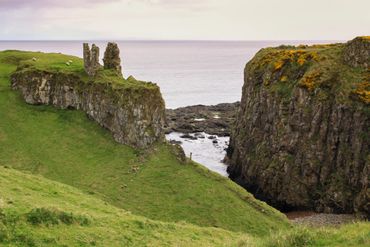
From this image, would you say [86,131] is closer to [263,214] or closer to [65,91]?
[65,91]

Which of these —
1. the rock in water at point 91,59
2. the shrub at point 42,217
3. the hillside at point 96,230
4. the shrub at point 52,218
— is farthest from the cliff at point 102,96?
the shrub at point 42,217

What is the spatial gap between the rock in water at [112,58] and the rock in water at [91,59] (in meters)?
1.93

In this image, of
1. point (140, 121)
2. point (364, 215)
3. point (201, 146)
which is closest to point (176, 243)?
point (140, 121)

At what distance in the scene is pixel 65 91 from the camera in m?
66.1

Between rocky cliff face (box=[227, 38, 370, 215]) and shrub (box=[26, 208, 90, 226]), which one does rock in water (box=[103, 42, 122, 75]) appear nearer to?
rocky cliff face (box=[227, 38, 370, 215])

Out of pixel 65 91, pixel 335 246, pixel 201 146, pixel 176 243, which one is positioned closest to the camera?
pixel 335 246

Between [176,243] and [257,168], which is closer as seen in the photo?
[176,243]

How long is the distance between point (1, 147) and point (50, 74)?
1449 cm

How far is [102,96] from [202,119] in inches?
2249

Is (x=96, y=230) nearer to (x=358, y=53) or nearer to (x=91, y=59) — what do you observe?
(x=91, y=59)

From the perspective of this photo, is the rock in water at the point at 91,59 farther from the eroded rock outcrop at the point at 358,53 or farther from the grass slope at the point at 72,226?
the eroded rock outcrop at the point at 358,53

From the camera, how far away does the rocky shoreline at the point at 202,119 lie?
4166 inches

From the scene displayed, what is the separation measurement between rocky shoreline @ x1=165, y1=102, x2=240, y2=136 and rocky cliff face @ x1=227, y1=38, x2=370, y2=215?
30.9m

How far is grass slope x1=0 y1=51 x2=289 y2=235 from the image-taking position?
4631cm
